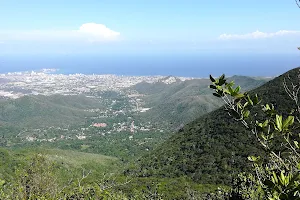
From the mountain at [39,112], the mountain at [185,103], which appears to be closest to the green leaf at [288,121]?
the mountain at [185,103]

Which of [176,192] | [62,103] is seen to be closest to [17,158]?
[176,192]

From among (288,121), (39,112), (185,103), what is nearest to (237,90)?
(288,121)

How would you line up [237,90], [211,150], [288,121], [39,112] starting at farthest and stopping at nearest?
[39,112] < [211,150] < [237,90] < [288,121]

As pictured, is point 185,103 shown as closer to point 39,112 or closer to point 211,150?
point 39,112

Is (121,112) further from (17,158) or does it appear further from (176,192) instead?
(176,192)

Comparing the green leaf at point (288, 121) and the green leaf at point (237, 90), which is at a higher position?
the green leaf at point (237, 90)

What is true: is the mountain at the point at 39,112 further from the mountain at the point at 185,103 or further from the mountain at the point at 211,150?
the mountain at the point at 211,150

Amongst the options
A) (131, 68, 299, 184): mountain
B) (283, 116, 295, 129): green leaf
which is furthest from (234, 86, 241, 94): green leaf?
(131, 68, 299, 184): mountain
